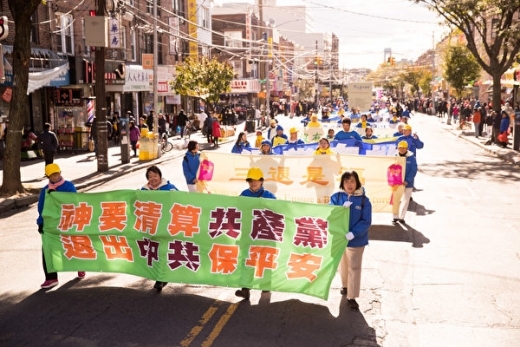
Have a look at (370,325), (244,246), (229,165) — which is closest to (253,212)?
(244,246)

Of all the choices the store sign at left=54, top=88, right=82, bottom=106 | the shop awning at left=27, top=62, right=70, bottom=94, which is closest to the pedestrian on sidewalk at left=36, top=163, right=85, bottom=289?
the shop awning at left=27, top=62, right=70, bottom=94

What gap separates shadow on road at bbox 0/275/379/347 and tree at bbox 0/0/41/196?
921 cm

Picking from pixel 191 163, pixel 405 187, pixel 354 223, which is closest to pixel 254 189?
pixel 354 223

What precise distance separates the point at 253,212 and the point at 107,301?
2238 mm

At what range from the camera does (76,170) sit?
22.4m

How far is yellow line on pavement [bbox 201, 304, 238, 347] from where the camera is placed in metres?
6.71

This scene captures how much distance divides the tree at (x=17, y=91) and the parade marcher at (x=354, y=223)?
38.5 feet

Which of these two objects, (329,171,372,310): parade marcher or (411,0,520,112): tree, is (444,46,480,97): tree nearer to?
(411,0,520,112): tree

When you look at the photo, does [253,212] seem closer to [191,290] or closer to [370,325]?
[191,290]

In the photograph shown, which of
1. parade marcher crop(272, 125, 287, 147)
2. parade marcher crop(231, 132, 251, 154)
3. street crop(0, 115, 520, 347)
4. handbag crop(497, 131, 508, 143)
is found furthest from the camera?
handbag crop(497, 131, 508, 143)

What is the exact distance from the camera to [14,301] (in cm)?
814

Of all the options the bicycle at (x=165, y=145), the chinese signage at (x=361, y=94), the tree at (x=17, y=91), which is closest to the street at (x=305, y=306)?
the tree at (x=17, y=91)

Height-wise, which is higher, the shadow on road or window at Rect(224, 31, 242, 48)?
window at Rect(224, 31, 242, 48)

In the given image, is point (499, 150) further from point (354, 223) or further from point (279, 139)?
point (354, 223)
